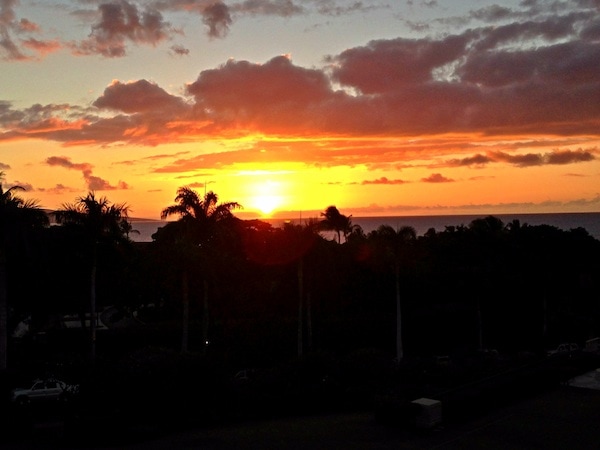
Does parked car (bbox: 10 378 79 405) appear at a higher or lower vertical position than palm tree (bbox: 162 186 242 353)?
lower

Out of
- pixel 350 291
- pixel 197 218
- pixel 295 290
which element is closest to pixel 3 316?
pixel 197 218

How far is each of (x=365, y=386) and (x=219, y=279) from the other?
27.8 metres

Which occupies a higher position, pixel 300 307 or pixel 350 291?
pixel 350 291

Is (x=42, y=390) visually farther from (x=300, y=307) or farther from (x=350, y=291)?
(x=350, y=291)

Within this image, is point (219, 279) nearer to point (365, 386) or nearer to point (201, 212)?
point (201, 212)

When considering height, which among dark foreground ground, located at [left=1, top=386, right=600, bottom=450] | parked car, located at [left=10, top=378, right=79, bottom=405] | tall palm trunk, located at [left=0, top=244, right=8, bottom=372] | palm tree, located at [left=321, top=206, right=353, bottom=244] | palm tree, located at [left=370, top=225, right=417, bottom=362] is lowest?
parked car, located at [left=10, top=378, right=79, bottom=405]

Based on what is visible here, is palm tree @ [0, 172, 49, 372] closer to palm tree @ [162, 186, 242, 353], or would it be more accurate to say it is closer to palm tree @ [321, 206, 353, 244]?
palm tree @ [162, 186, 242, 353]

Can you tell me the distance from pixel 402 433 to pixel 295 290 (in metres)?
34.8

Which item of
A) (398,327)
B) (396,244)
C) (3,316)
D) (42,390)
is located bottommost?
(42,390)

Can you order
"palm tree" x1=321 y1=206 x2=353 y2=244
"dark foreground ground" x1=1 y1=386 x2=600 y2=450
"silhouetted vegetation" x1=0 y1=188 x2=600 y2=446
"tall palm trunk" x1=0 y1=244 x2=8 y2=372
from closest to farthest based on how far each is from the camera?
1. "dark foreground ground" x1=1 y1=386 x2=600 y2=450
2. "tall palm trunk" x1=0 y1=244 x2=8 y2=372
3. "silhouetted vegetation" x1=0 y1=188 x2=600 y2=446
4. "palm tree" x1=321 y1=206 x2=353 y2=244

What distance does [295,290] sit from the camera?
5116 centimetres

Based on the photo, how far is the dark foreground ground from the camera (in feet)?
51.4

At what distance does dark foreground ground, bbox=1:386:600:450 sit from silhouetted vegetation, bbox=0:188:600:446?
7.54 meters

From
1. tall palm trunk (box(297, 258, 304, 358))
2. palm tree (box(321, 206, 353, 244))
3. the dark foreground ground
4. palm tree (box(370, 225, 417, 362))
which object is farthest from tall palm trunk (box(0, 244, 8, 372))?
palm tree (box(321, 206, 353, 244))
